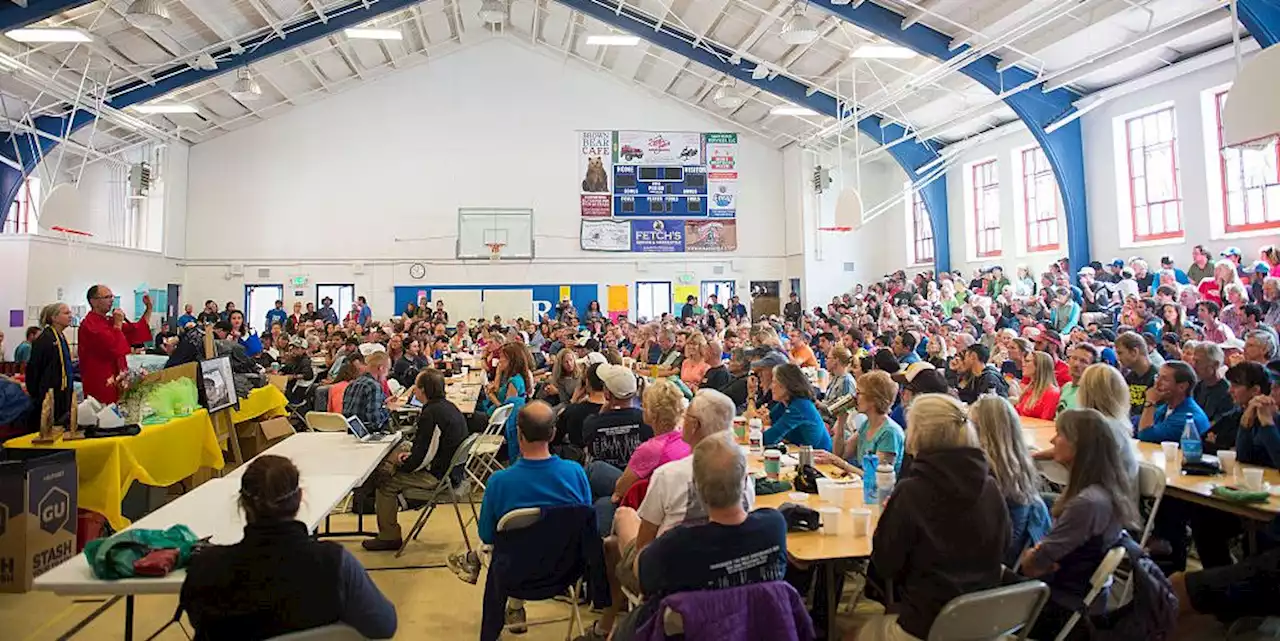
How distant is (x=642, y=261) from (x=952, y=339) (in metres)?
10.5

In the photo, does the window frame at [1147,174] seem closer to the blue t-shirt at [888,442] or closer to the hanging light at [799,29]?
the hanging light at [799,29]

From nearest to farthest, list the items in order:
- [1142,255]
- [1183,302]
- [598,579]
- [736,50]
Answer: [598,579] → [1183,302] → [1142,255] → [736,50]

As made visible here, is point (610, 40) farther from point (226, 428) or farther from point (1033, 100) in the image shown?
point (226, 428)

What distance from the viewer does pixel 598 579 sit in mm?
2934

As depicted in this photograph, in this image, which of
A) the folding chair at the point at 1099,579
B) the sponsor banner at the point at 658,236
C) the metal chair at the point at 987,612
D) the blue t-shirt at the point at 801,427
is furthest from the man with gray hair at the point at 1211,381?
the sponsor banner at the point at 658,236

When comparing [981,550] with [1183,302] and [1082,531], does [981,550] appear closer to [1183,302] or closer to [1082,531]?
[1082,531]

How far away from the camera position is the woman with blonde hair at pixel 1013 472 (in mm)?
2498

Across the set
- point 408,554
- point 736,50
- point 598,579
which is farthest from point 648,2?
point 598,579

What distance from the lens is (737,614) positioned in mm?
1943

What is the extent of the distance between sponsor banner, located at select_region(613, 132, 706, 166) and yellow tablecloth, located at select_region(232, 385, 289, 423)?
1189cm

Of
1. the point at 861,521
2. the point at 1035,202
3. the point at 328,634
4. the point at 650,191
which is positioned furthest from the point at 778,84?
the point at 328,634

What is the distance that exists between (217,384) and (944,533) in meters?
5.47

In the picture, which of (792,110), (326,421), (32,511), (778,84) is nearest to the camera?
(32,511)

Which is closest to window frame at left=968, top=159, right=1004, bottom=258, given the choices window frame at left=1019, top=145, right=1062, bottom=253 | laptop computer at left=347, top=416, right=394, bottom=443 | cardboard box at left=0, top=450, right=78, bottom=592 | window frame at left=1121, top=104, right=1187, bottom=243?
window frame at left=1019, top=145, right=1062, bottom=253
